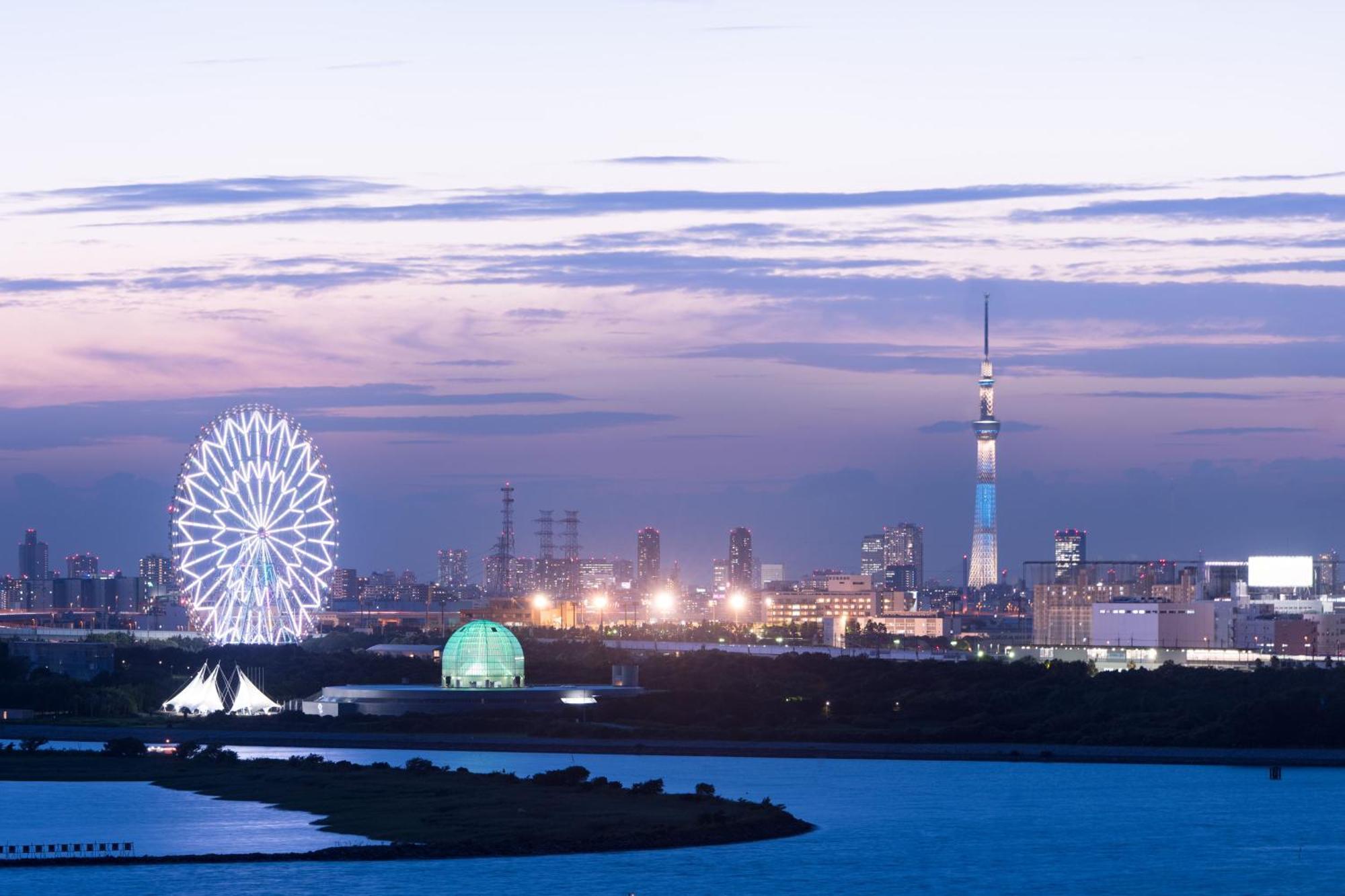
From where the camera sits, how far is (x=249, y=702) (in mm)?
105625

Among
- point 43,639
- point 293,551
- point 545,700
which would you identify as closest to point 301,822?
point 545,700

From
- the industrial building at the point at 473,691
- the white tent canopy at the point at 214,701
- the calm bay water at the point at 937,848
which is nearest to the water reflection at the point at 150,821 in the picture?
the calm bay water at the point at 937,848

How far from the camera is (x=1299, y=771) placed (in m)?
84.3

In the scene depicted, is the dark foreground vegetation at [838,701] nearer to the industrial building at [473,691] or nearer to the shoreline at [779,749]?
the shoreline at [779,749]

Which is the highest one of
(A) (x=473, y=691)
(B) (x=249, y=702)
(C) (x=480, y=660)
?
(C) (x=480, y=660)

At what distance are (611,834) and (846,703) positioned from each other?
176 ft

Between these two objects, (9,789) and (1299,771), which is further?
(1299,771)

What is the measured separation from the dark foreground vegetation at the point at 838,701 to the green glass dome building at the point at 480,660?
5458mm

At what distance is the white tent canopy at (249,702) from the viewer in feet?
343

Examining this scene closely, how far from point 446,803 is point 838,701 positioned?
49.4 m

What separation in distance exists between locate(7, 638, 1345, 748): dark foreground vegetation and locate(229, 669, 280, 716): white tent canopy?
8.89ft

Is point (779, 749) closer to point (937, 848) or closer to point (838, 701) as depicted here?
point (838, 701)

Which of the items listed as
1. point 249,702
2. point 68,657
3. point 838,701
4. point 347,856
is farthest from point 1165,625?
point 347,856

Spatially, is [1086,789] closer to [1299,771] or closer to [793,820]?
[1299,771]
